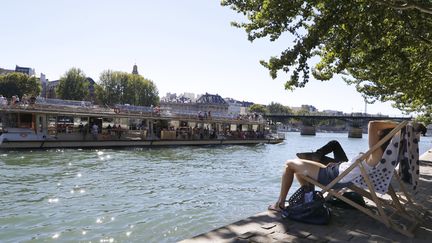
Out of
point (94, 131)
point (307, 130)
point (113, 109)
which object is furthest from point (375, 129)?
point (307, 130)

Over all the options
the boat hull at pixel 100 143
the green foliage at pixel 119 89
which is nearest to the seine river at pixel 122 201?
the boat hull at pixel 100 143

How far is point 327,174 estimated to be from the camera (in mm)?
6176

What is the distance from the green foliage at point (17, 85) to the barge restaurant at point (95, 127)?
158 ft

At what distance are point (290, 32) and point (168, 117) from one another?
117 ft

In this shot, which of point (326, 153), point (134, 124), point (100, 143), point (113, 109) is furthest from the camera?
point (134, 124)

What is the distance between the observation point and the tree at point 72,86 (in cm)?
8731

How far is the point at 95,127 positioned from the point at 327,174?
113ft

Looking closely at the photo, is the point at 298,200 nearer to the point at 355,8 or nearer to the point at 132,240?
the point at 132,240

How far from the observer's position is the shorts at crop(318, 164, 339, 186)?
20.1 feet

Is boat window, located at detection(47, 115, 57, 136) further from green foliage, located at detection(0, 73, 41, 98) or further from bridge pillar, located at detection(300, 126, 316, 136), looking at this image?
bridge pillar, located at detection(300, 126, 316, 136)

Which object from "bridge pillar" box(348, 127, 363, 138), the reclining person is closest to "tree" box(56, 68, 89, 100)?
"bridge pillar" box(348, 127, 363, 138)

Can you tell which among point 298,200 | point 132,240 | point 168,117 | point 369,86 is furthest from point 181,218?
point 168,117

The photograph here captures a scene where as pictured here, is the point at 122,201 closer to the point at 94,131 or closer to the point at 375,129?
the point at 375,129

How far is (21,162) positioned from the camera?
23141 millimetres
